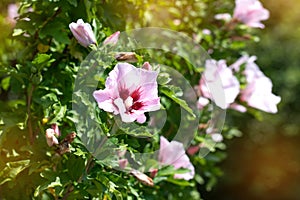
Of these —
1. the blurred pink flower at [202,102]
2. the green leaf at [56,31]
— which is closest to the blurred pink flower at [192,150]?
the blurred pink flower at [202,102]

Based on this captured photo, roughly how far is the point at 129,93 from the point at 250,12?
867 millimetres

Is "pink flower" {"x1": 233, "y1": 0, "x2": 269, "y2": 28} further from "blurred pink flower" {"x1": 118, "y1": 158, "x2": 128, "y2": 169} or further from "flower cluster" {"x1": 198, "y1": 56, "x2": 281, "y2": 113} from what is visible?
"blurred pink flower" {"x1": 118, "y1": 158, "x2": 128, "y2": 169}

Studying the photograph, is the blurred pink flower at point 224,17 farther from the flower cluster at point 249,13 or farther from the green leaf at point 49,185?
the green leaf at point 49,185

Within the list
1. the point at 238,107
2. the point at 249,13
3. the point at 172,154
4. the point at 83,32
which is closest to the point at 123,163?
the point at 172,154

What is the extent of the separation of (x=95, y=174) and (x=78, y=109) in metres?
0.16

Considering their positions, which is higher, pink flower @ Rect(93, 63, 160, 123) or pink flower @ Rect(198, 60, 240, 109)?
pink flower @ Rect(93, 63, 160, 123)

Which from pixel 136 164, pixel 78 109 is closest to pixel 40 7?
pixel 78 109

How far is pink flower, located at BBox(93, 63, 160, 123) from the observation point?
113cm

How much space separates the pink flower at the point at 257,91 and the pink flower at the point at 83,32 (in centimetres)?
72

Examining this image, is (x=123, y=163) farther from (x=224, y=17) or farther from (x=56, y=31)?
(x=224, y=17)

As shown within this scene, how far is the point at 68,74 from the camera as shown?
144cm

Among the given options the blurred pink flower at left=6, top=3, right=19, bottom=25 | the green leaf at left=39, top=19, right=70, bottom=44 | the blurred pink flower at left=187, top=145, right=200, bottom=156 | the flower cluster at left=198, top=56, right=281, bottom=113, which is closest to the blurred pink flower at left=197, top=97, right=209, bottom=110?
the flower cluster at left=198, top=56, right=281, bottom=113

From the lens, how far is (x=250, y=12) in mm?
1878

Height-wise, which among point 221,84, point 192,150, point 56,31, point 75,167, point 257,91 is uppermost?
point 56,31
